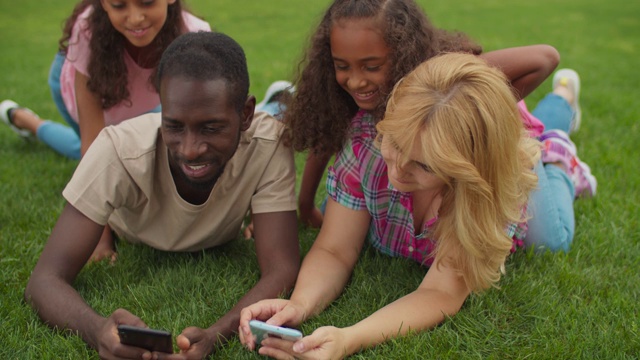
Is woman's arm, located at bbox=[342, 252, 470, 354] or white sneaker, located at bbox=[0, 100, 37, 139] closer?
woman's arm, located at bbox=[342, 252, 470, 354]

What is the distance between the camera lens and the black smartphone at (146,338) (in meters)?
2.34

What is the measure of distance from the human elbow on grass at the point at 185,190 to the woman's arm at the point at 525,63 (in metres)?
1.20

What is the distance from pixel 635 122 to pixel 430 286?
3579mm

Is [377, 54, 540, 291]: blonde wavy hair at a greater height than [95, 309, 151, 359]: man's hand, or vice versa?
[377, 54, 540, 291]: blonde wavy hair

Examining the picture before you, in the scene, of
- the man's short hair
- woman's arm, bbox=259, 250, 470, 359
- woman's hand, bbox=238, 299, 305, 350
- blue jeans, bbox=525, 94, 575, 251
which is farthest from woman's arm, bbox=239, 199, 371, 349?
blue jeans, bbox=525, 94, 575, 251

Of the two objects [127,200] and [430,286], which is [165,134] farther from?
[430,286]

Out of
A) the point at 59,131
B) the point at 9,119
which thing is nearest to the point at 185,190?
the point at 59,131

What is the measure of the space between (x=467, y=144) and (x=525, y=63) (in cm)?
139

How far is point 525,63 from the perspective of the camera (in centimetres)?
368

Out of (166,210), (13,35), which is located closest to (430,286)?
(166,210)

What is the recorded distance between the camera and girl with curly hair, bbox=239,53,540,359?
2.48m

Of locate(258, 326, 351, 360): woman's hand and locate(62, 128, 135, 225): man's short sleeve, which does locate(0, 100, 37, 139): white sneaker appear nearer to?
locate(62, 128, 135, 225): man's short sleeve

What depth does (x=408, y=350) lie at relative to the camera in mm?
2605

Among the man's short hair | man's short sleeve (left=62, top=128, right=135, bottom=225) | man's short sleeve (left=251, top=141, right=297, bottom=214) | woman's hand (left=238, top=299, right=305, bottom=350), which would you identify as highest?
the man's short hair
